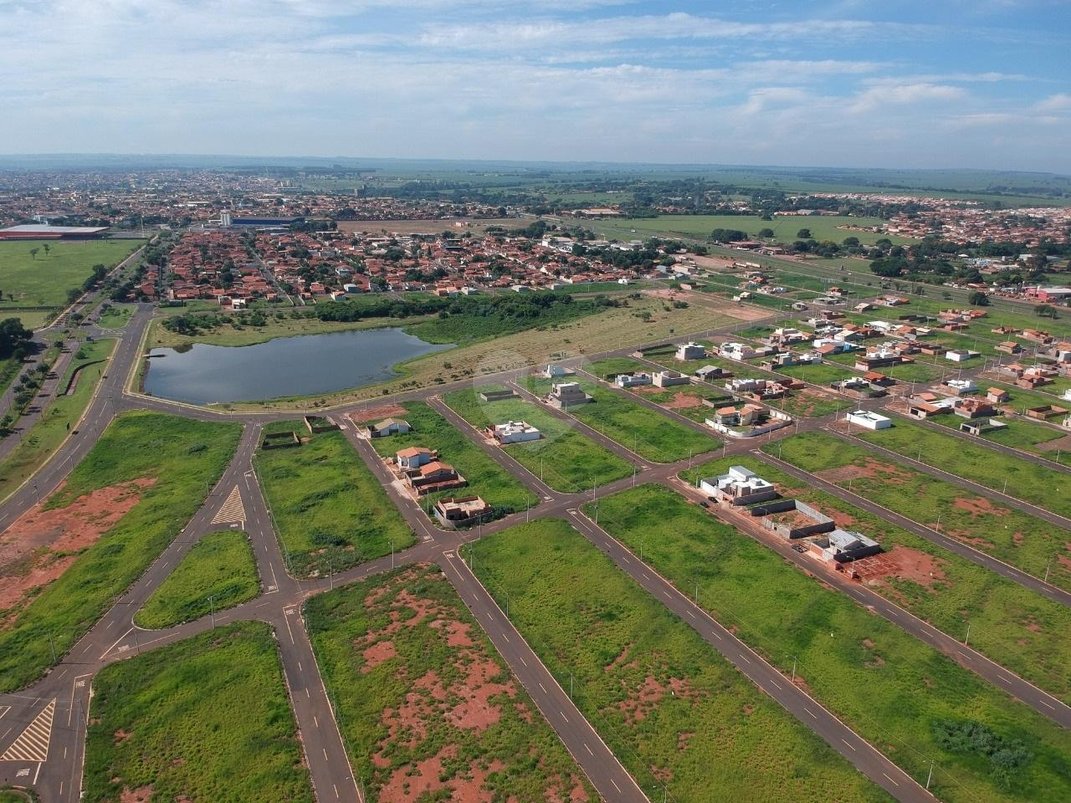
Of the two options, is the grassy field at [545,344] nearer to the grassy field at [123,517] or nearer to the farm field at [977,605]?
the grassy field at [123,517]

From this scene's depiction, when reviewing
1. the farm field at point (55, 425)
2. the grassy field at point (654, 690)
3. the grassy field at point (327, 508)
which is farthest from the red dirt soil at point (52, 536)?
the grassy field at point (654, 690)

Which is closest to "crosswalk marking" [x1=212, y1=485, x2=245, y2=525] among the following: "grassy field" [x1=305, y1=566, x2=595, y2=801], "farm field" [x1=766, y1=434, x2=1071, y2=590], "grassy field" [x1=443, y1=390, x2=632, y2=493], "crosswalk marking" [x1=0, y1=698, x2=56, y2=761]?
"grassy field" [x1=305, y1=566, x2=595, y2=801]

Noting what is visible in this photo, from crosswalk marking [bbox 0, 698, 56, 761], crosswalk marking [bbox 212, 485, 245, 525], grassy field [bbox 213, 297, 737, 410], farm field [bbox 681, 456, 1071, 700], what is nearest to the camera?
crosswalk marking [bbox 0, 698, 56, 761]

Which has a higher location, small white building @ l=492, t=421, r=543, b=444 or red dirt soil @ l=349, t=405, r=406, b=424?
small white building @ l=492, t=421, r=543, b=444

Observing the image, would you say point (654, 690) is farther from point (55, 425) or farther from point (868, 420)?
point (55, 425)

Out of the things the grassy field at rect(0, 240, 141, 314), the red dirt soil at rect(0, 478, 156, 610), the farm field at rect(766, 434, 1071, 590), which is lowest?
the grassy field at rect(0, 240, 141, 314)

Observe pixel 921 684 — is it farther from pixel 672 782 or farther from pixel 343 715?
pixel 343 715

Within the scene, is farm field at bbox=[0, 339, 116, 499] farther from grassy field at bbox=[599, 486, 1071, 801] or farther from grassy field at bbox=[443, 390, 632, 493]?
grassy field at bbox=[599, 486, 1071, 801]
